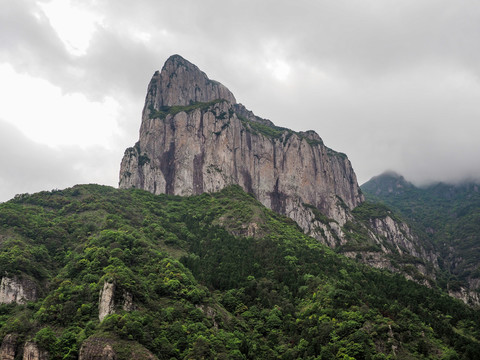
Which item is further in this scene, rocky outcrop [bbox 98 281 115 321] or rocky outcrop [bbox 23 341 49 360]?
rocky outcrop [bbox 98 281 115 321]

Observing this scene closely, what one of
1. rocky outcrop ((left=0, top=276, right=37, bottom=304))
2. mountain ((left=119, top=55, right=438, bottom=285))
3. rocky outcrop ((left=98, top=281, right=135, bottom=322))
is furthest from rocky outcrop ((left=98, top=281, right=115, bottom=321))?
mountain ((left=119, top=55, right=438, bottom=285))

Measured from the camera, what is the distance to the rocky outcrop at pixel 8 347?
5831cm

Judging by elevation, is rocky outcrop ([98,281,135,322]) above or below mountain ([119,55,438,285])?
below

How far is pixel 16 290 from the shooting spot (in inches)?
2995

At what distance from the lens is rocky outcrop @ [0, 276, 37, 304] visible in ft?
245

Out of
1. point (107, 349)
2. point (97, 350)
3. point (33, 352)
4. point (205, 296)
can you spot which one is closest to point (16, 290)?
point (33, 352)

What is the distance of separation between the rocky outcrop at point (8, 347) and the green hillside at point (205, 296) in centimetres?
73

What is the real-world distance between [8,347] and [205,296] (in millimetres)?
33840

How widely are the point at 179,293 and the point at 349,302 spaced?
3211cm

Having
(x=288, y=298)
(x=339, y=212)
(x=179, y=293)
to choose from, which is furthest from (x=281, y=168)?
(x=179, y=293)

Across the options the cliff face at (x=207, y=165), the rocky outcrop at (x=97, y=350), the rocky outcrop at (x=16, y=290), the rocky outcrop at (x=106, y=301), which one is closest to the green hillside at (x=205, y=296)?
the rocky outcrop at (x=97, y=350)

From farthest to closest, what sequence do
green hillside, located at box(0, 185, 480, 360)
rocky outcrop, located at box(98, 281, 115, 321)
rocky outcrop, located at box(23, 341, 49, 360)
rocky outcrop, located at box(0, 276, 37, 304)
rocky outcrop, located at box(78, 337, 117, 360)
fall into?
1. rocky outcrop, located at box(0, 276, 37, 304)
2. rocky outcrop, located at box(98, 281, 115, 321)
3. green hillside, located at box(0, 185, 480, 360)
4. rocky outcrop, located at box(23, 341, 49, 360)
5. rocky outcrop, located at box(78, 337, 117, 360)

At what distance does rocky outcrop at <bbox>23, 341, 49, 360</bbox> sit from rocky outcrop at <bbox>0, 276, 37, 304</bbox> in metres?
19.7

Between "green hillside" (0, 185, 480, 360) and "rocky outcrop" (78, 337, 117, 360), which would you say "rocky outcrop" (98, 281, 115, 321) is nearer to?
"green hillside" (0, 185, 480, 360)
